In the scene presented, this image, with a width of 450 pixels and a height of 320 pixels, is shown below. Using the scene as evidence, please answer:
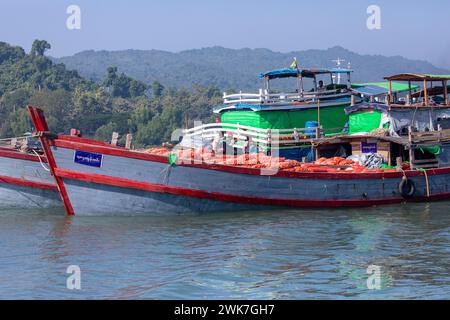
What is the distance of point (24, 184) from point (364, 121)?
10.5 m

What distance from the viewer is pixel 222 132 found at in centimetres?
2516

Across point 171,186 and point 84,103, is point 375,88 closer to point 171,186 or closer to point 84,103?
point 171,186

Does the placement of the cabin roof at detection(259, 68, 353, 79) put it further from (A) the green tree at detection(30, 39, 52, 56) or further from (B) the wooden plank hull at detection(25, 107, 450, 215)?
(A) the green tree at detection(30, 39, 52, 56)

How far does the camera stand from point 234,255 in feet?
49.4

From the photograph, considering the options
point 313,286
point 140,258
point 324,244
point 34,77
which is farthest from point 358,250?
point 34,77

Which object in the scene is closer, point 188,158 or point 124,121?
point 188,158

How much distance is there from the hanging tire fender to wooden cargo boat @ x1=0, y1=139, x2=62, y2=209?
998cm

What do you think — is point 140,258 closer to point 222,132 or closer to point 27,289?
point 27,289

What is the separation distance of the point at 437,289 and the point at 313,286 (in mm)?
1995

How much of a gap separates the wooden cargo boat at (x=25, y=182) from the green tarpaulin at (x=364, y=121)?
941 centimetres

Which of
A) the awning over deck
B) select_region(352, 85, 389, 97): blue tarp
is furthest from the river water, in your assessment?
the awning over deck

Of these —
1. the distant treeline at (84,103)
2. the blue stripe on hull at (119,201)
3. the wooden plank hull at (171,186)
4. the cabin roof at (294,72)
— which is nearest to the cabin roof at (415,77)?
the cabin roof at (294,72)

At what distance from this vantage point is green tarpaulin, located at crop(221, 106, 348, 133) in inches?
984
